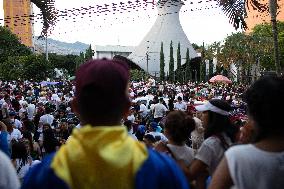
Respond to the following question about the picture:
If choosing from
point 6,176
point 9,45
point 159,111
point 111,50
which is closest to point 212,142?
point 6,176

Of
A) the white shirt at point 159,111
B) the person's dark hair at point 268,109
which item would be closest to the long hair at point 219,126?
the person's dark hair at point 268,109

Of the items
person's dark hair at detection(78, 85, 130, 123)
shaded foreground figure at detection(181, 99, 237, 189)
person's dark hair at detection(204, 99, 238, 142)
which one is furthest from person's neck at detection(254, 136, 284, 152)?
person's dark hair at detection(204, 99, 238, 142)

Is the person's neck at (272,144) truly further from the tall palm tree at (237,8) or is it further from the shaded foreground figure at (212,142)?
the tall palm tree at (237,8)

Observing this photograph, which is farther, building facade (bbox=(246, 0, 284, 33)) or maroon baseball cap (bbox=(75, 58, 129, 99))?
building facade (bbox=(246, 0, 284, 33))

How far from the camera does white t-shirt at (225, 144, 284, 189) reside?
206cm

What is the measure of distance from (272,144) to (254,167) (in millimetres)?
157

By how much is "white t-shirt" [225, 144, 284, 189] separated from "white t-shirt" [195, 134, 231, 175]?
1044mm

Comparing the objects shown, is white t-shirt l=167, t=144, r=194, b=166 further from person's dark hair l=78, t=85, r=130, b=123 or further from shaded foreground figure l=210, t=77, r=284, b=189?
person's dark hair l=78, t=85, r=130, b=123

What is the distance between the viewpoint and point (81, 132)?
172 centimetres

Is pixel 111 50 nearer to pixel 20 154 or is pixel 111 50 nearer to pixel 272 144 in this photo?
pixel 20 154

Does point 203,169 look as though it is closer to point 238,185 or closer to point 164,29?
point 238,185

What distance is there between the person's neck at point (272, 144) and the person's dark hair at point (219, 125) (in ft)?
4.26

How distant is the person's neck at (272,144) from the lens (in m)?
2.13

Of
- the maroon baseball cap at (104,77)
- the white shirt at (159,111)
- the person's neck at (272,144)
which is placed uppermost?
the maroon baseball cap at (104,77)
